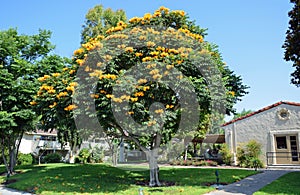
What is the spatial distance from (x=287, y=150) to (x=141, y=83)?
14511 mm

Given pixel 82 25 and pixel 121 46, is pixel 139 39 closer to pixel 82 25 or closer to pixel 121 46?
pixel 121 46

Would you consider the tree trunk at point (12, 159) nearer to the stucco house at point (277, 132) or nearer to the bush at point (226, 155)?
the bush at point (226, 155)

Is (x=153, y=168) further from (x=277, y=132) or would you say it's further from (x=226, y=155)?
(x=277, y=132)

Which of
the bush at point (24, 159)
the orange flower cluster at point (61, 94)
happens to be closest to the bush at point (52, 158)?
the bush at point (24, 159)

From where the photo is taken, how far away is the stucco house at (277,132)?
18.1 metres

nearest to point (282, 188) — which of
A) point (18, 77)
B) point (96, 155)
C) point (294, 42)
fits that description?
point (294, 42)

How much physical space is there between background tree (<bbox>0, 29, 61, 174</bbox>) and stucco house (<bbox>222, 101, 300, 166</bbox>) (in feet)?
50.1

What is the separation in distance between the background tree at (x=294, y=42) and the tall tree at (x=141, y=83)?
10.6 feet

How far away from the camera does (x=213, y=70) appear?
10.2 metres

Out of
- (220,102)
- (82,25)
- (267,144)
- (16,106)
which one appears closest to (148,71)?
(220,102)

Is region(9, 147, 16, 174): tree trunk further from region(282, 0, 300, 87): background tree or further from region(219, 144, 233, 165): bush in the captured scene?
region(282, 0, 300, 87): background tree

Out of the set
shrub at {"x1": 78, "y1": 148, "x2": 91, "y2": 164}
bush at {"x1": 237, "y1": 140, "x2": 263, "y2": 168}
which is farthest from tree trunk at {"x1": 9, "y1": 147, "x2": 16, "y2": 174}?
bush at {"x1": 237, "y1": 140, "x2": 263, "y2": 168}

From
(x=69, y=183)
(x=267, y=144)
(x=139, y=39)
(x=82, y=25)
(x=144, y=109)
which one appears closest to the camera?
(x=144, y=109)

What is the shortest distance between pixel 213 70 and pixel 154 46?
8.40 ft
